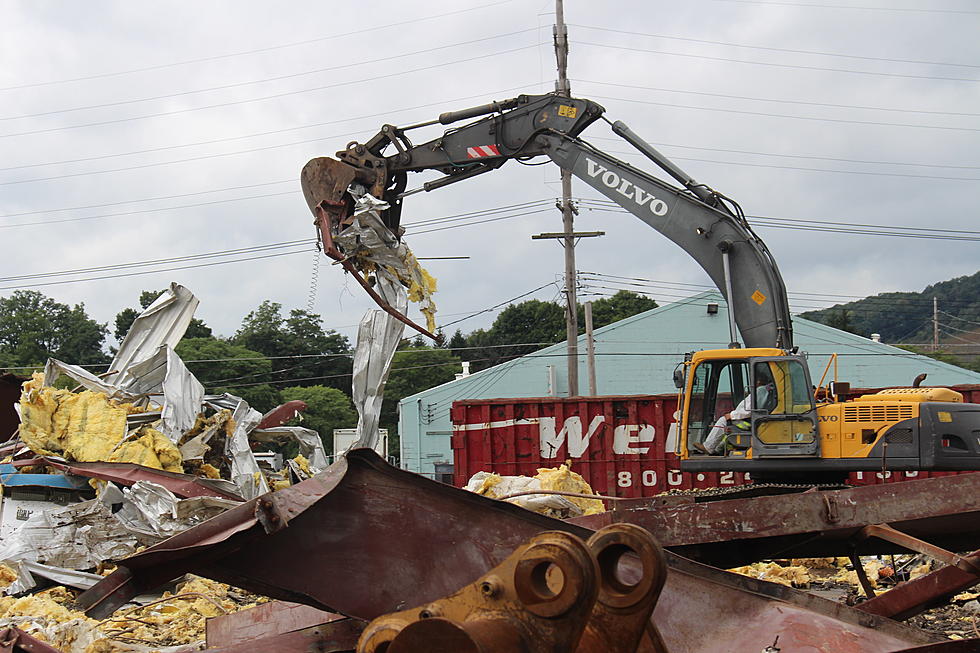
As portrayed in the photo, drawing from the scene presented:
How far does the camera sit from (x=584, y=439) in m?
15.2

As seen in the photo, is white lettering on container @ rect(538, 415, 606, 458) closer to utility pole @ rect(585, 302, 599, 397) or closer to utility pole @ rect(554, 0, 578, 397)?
utility pole @ rect(554, 0, 578, 397)

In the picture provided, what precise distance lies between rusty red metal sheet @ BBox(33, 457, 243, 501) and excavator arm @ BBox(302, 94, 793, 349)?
8.41 feet

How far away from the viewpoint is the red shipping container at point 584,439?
1491 centimetres

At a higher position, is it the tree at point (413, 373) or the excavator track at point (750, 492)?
the tree at point (413, 373)

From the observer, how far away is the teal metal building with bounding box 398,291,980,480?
35.9m

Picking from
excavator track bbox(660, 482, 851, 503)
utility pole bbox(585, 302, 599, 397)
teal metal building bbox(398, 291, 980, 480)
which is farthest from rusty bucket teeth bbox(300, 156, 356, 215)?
teal metal building bbox(398, 291, 980, 480)

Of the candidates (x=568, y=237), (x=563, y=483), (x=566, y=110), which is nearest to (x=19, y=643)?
(x=563, y=483)

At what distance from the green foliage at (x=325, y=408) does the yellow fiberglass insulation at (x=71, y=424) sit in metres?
41.8

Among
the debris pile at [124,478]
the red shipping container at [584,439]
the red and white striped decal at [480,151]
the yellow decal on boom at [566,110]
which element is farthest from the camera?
the red shipping container at [584,439]

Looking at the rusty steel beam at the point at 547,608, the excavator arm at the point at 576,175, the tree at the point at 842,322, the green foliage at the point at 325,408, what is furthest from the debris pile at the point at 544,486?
the tree at the point at 842,322

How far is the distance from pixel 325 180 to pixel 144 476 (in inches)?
136

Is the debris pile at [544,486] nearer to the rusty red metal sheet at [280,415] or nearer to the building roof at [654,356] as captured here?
the rusty red metal sheet at [280,415]

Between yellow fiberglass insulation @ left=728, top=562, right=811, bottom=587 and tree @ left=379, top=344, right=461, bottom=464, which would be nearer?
yellow fiberglass insulation @ left=728, top=562, right=811, bottom=587

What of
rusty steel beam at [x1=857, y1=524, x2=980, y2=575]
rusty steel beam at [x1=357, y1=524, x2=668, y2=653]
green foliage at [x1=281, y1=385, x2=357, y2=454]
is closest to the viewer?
rusty steel beam at [x1=357, y1=524, x2=668, y2=653]
